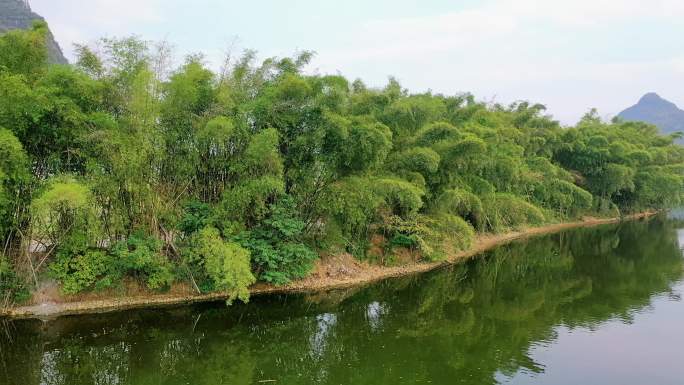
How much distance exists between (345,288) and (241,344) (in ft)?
19.3

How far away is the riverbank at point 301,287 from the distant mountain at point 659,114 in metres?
158

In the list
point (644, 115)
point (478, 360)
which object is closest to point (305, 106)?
point (478, 360)

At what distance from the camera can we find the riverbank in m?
13.4

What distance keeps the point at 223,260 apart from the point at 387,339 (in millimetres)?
5176

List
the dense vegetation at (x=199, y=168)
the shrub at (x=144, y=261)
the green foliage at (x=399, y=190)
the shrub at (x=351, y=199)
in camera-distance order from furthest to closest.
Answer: the green foliage at (x=399, y=190) → the shrub at (x=351, y=199) → the shrub at (x=144, y=261) → the dense vegetation at (x=199, y=168)

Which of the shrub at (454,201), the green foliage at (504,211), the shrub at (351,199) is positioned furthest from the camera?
the green foliage at (504,211)

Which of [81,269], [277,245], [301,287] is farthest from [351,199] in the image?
[81,269]

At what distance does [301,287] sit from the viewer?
1672cm

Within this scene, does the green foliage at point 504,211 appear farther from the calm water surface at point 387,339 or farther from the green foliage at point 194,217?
the green foliage at point 194,217

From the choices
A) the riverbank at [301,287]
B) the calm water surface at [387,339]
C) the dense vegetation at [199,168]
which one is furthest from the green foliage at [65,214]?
the calm water surface at [387,339]

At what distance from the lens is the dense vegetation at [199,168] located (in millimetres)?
12844

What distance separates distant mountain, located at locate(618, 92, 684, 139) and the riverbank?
519 ft

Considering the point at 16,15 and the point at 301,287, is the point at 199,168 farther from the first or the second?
the point at 16,15

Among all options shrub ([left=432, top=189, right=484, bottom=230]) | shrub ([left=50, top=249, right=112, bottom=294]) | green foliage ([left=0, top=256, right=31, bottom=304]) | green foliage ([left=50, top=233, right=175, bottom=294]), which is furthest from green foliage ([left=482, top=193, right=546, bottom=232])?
green foliage ([left=0, top=256, right=31, bottom=304])
